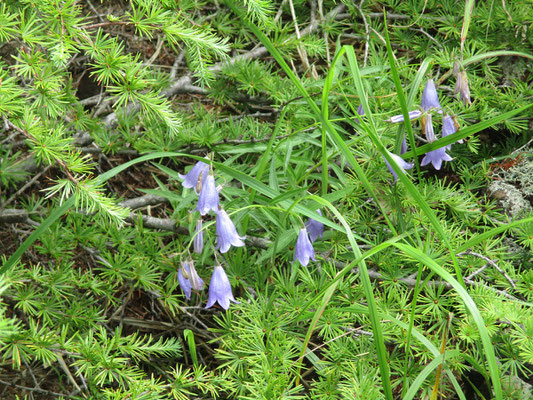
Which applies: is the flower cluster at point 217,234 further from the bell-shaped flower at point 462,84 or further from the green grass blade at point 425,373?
the bell-shaped flower at point 462,84

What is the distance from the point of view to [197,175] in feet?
5.95

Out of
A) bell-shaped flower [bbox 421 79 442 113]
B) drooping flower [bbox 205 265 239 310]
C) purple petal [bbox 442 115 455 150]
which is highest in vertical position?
bell-shaped flower [bbox 421 79 442 113]

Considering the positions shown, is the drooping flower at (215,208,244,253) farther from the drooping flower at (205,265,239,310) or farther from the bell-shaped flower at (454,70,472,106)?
the bell-shaped flower at (454,70,472,106)

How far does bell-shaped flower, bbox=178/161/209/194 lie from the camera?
171cm

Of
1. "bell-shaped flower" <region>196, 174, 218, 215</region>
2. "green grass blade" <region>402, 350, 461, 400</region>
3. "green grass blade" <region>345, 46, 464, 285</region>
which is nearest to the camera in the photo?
"green grass blade" <region>402, 350, 461, 400</region>

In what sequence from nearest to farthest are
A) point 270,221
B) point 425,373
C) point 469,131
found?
point 425,373
point 469,131
point 270,221

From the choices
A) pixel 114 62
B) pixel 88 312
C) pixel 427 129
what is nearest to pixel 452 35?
pixel 427 129

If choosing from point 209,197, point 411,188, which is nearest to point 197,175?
point 209,197

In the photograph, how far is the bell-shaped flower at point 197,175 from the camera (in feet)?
5.62

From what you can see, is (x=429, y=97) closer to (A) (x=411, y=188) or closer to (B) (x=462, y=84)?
(B) (x=462, y=84)

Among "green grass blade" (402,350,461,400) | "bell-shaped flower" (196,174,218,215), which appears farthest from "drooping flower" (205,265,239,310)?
"green grass blade" (402,350,461,400)

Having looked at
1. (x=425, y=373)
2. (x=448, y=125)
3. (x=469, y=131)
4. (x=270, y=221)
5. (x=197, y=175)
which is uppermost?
(x=469, y=131)

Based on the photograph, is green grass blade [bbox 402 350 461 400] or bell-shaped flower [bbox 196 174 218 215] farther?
bell-shaped flower [bbox 196 174 218 215]

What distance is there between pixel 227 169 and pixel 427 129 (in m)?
0.73
